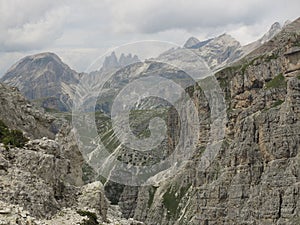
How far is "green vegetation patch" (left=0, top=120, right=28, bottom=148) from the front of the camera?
3409 centimetres

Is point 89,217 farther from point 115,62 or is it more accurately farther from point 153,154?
point 153,154

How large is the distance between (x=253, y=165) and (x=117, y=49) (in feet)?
413

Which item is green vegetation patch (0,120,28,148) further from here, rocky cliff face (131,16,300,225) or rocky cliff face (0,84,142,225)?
rocky cliff face (131,16,300,225)

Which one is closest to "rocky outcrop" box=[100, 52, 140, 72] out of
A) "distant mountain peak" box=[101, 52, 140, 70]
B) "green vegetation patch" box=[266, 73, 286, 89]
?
"distant mountain peak" box=[101, 52, 140, 70]

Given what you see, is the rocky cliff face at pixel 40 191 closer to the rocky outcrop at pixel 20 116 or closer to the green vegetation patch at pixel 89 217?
the green vegetation patch at pixel 89 217

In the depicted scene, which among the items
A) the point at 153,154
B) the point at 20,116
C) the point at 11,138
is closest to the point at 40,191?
the point at 11,138

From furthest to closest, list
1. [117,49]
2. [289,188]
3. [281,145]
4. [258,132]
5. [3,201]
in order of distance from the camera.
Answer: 1. [258,132]
2. [281,145]
3. [289,188]
4. [117,49]
5. [3,201]

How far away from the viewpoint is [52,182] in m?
32.6

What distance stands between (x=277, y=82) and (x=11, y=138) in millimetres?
169132

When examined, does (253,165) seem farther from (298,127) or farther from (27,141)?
(27,141)

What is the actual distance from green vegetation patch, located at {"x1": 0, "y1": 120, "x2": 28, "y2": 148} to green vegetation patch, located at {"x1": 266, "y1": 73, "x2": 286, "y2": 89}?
161 m

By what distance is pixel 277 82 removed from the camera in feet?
636

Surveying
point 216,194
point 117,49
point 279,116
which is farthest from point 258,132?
point 117,49

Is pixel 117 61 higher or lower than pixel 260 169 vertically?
higher
